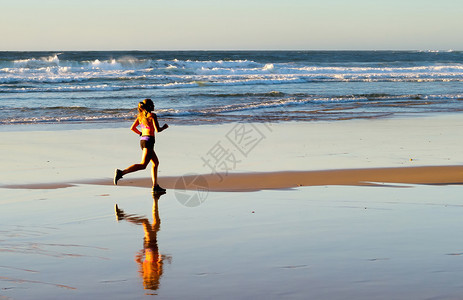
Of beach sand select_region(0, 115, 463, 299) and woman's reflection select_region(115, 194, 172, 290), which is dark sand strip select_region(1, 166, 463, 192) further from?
woman's reflection select_region(115, 194, 172, 290)

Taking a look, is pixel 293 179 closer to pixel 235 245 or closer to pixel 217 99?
pixel 235 245

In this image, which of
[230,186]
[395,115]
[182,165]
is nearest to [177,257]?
[230,186]

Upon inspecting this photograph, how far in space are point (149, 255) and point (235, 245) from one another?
795 millimetres

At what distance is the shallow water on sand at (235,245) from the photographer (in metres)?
4.75

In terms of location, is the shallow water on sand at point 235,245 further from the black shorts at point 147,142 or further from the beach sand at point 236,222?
the black shorts at point 147,142

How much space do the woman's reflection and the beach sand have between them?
2 cm

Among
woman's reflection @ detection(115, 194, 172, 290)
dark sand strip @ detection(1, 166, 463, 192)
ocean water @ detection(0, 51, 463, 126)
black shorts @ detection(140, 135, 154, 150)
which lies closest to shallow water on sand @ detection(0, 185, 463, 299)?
woman's reflection @ detection(115, 194, 172, 290)

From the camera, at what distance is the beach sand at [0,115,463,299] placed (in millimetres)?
4852

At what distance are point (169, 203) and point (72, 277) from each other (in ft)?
9.93

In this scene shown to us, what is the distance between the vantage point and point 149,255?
5.63 m

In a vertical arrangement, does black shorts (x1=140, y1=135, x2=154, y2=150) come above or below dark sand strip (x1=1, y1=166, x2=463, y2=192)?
above

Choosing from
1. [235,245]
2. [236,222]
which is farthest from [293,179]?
[235,245]

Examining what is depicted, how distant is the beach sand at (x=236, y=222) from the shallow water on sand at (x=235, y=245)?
2 centimetres

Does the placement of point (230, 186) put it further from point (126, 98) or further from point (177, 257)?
point (126, 98)
